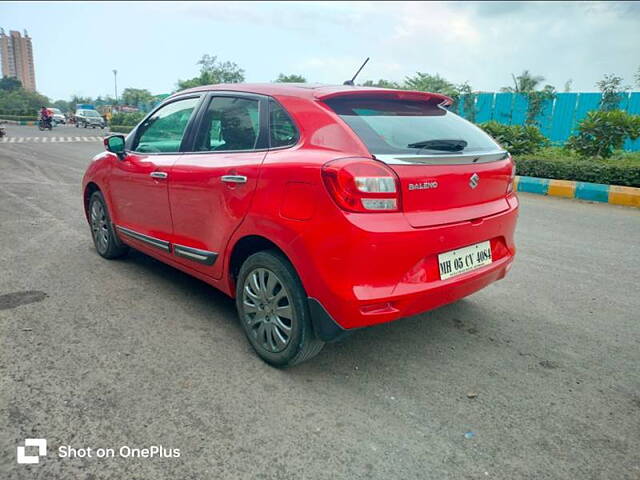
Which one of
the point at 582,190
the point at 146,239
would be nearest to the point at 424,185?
the point at 146,239

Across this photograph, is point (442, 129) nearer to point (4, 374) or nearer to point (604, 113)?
point (4, 374)

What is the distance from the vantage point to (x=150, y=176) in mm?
3654

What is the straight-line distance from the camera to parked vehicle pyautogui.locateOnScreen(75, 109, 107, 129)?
37906mm

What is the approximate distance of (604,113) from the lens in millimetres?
10078

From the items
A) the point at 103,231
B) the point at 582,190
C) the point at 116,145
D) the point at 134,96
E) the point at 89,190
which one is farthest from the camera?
the point at 134,96

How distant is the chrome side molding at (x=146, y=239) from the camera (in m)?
3.62

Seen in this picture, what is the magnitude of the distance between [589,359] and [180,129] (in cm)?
309

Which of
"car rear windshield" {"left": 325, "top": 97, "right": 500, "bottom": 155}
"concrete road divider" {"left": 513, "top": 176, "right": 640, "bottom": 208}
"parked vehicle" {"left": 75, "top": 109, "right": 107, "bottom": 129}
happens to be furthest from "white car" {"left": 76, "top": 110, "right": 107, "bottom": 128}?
"car rear windshield" {"left": 325, "top": 97, "right": 500, "bottom": 155}

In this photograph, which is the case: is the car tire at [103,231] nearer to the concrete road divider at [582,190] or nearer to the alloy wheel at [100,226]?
the alloy wheel at [100,226]

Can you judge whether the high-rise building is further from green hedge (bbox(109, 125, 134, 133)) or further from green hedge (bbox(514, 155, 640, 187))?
green hedge (bbox(514, 155, 640, 187))

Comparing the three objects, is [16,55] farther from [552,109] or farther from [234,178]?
[234,178]

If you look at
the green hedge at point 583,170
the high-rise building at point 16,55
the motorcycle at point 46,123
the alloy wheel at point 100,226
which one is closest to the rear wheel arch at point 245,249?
the alloy wheel at point 100,226

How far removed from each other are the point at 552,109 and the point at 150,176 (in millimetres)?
16860

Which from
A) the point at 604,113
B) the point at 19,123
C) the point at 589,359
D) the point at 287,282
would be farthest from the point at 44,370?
the point at 19,123
